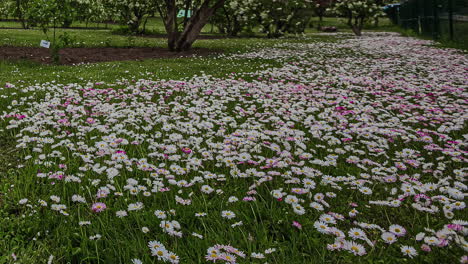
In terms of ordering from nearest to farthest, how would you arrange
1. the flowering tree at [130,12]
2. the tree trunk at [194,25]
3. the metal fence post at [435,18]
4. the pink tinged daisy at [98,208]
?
the pink tinged daisy at [98,208], the tree trunk at [194,25], the metal fence post at [435,18], the flowering tree at [130,12]

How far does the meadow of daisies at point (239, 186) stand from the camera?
2.20 m

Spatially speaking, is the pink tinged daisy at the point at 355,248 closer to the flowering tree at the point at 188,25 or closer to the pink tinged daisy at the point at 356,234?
the pink tinged daisy at the point at 356,234

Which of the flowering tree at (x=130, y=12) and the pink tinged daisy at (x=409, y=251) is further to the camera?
the flowering tree at (x=130, y=12)

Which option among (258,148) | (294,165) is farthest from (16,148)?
(294,165)

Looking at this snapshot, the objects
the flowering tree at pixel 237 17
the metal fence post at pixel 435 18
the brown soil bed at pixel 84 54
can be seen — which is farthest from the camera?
the flowering tree at pixel 237 17

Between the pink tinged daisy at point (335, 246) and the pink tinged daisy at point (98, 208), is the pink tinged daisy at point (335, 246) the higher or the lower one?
the lower one

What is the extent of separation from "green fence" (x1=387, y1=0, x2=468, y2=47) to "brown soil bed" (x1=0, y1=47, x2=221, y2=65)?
436 inches

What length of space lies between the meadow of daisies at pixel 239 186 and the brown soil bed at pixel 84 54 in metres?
6.41

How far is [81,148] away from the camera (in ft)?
12.0

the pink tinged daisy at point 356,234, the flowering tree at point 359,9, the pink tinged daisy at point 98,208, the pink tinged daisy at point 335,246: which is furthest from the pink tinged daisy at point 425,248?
the flowering tree at point 359,9

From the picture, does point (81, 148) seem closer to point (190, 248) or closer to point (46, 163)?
point (46, 163)

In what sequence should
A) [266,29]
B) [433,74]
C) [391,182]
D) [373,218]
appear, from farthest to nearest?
[266,29], [433,74], [391,182], [373,218]

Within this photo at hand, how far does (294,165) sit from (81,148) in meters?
2.30

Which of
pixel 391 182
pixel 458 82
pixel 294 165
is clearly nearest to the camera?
pixel 391 182
